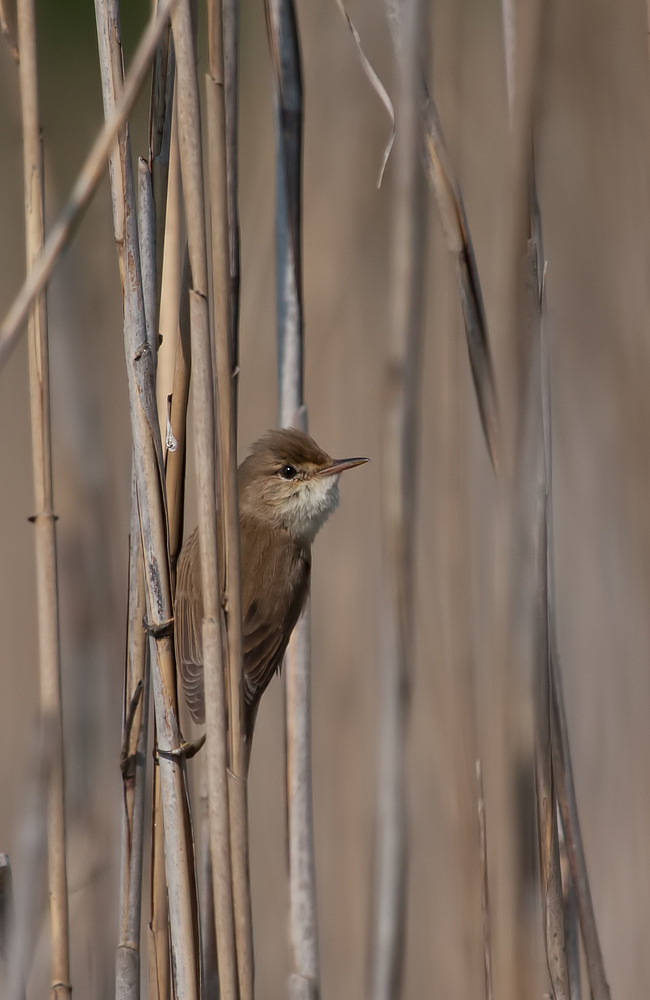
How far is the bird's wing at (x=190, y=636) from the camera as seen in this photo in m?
1.85

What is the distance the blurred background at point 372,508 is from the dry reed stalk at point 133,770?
41cm

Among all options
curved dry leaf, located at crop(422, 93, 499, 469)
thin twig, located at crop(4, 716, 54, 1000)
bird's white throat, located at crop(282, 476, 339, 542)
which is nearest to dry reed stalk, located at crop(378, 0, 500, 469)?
curved dry leaf, located at crop(422, 93, 499, 469)

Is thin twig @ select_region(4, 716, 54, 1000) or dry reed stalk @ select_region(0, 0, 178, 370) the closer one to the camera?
dry reed stalk @ select_region(0, 0, 178, 370)

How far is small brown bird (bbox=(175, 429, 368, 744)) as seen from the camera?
1870 mm

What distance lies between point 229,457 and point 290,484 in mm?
1137

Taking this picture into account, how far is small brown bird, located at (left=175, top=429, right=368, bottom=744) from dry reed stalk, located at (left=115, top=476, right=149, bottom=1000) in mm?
451

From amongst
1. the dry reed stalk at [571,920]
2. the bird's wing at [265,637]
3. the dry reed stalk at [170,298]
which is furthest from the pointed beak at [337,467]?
the dry reed stalk at [571,920]

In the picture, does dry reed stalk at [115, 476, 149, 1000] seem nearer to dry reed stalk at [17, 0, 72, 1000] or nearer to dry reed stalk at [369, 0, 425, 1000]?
dry reed stalk at [17, 0, 72, 1000]

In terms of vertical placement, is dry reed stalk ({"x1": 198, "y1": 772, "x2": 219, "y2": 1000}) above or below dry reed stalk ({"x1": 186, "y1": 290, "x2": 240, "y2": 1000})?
below

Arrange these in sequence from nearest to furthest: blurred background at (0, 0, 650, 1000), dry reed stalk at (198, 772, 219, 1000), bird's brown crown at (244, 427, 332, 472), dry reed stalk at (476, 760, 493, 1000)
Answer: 1. dry reed stalk at (476, 760, 493, 1000)
2. dry reed stalk at (198, 772, 219, 1000)
3. blurred background at (0, 0, 650, 1000)
4. bird's brown crown at (244, 427, 332, 472)

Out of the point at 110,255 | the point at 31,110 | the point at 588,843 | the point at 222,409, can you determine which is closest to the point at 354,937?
the point at 588,843

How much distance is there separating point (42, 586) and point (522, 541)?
25.7 inches

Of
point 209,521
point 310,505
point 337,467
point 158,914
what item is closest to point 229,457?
point 209,521

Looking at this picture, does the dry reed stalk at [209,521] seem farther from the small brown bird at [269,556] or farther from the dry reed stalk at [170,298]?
the small brown bird at [269,556]
